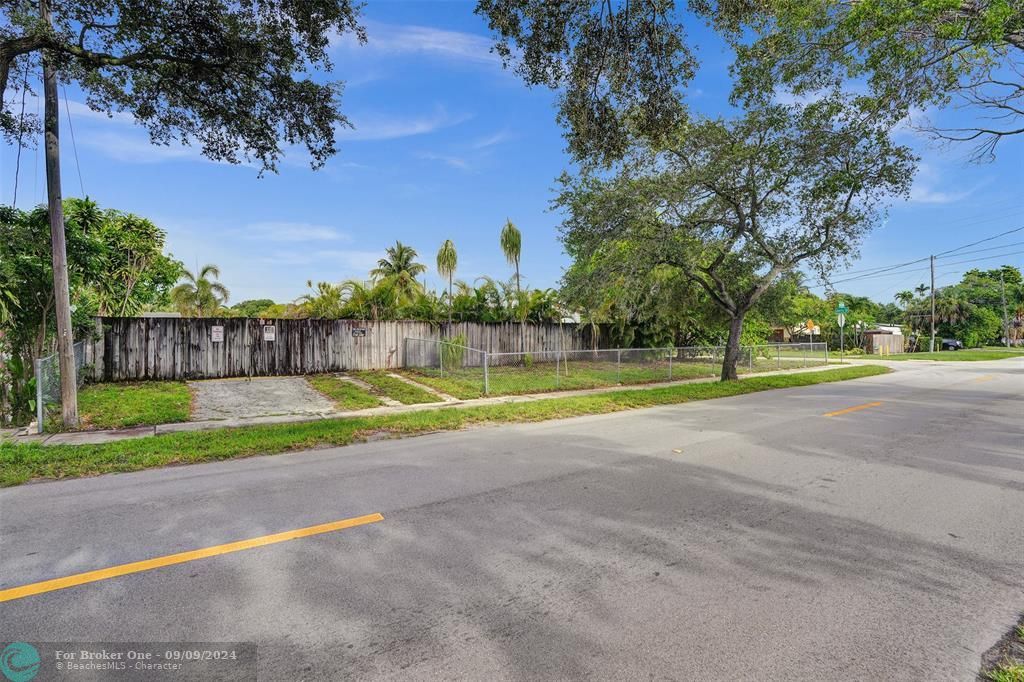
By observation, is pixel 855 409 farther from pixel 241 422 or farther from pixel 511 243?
pixel 511 243

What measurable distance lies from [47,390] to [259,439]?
4.86 metres

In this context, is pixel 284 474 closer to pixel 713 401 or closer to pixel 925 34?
pixel 713 401

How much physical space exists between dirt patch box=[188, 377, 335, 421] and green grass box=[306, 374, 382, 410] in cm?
23

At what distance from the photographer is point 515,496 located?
473 cm

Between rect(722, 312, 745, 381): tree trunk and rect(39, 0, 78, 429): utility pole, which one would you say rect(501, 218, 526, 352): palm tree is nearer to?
rect(722, 312, 745, 381): tree trunk

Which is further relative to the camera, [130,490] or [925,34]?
[925,34]

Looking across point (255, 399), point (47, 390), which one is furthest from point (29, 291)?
point (255, 399)

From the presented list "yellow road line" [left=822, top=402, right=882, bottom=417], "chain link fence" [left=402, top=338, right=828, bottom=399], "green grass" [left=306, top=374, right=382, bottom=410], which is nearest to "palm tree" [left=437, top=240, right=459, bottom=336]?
"chain link fence" [left=402, top=338, right=828, bottom=399]

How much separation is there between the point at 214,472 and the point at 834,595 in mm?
6167

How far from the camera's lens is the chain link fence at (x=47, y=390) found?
26.6ft

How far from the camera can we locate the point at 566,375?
16281 millimetres

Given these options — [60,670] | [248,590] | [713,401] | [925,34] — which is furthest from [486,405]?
[925,34]

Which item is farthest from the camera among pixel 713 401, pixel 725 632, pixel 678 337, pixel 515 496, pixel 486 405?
pixel 678 337

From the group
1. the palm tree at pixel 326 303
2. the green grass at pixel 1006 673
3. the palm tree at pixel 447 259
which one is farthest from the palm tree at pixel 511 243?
the green grass at pixel 1006 673
